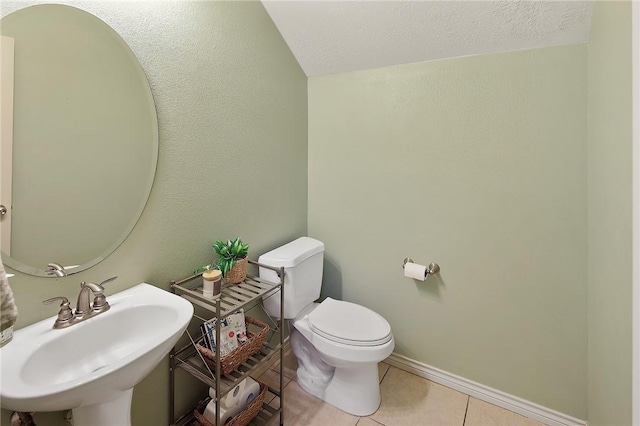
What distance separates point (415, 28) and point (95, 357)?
2.03 metres

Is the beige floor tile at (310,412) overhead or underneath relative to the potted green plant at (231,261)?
underneath

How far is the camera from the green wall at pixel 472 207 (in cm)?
146

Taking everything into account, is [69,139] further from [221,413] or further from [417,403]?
[417,403]

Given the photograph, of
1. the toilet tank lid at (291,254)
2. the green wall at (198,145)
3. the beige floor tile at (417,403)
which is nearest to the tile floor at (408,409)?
the beige floor tile at (417,403)

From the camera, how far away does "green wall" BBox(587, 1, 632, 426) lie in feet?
2.64

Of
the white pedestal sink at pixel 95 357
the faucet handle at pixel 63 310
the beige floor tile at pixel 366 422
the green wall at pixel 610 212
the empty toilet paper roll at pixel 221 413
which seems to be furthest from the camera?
the beige floor tile at pixel 366 422

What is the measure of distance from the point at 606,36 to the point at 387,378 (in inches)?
77.7

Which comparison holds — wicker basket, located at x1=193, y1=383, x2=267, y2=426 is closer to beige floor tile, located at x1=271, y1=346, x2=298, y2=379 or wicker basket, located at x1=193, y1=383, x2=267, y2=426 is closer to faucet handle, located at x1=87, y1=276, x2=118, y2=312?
beige floor tile, located at x1=271, y1=346, x2=298, y2=379

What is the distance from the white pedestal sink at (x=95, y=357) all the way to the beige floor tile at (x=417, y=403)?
126 cm

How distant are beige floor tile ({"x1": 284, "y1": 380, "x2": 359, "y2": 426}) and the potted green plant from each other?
816 mm

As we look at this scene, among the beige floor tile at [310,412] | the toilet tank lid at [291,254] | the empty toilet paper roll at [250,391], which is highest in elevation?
the toilet tank lid at [291,254]

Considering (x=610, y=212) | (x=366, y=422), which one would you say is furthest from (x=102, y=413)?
(x=610, y=212)

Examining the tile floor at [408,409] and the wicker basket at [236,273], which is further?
the tile floor at [408,409]

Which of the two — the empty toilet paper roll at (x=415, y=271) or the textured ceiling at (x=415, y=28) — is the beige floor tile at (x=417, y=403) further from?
the textured ceiling at (x=415, y=28)
